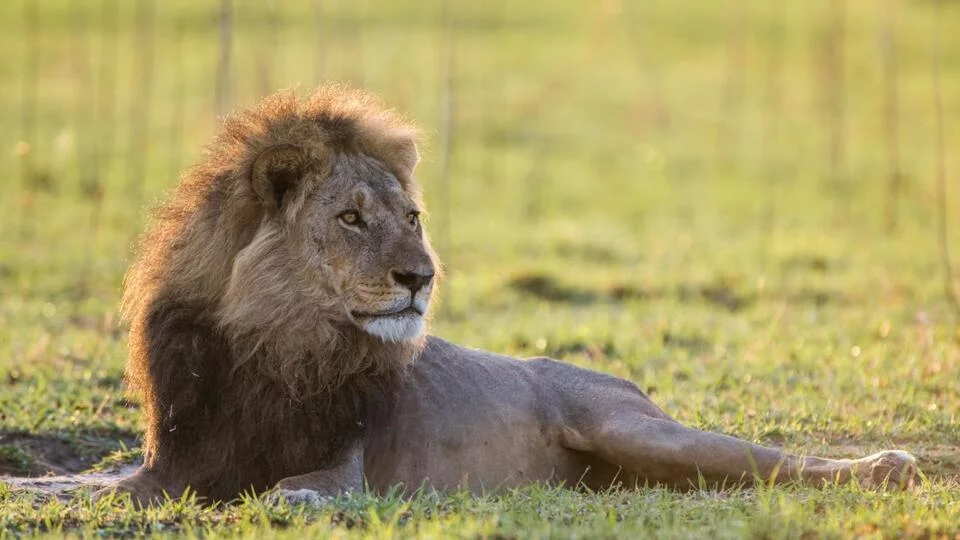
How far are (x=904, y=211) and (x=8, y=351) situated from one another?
12.0 m

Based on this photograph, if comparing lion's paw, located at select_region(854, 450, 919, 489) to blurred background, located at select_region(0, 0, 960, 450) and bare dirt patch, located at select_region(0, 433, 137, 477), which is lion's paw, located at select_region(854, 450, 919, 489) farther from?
bare dirt patch, located at select_region(0, 433, 137, 477)

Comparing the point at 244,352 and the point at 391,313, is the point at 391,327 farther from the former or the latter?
the point at 244,352

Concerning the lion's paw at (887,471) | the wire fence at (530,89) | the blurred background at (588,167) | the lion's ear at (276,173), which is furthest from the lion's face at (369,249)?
the wire fence at (530,89)

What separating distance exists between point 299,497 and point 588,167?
1534 cm

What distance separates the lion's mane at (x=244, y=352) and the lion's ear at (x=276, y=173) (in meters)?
0.04

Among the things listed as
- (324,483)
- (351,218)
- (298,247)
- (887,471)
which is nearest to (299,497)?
(324,483)

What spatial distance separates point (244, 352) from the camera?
5375mm

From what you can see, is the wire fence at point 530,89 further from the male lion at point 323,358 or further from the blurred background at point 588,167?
the male lion at point 323,358

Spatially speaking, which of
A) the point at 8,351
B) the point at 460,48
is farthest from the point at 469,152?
the point at 8,351

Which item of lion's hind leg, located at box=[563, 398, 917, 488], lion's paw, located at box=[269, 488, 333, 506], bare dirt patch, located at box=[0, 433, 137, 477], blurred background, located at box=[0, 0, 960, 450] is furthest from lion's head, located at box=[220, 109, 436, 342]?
bare dirt patch, located at box=[0, 433, 137, 477]

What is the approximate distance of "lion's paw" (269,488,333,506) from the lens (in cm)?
488

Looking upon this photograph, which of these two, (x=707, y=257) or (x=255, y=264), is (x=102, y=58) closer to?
(x=707, y=257)

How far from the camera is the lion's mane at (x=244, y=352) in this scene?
5.32 m

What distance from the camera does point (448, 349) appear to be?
20.0 ft
